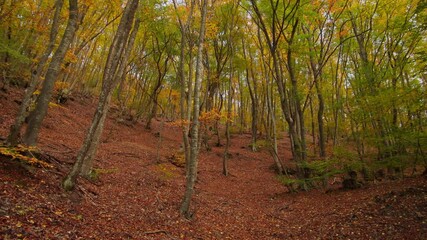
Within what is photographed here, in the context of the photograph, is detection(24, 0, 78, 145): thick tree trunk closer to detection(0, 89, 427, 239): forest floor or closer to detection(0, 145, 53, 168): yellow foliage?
detection(0, 145, 53, 168): yellow foliage

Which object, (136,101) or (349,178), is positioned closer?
(349,178)

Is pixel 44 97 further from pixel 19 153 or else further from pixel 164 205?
pixel 164 205

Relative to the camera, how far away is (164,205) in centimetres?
827

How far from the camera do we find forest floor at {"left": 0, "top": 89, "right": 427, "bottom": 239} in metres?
5.14

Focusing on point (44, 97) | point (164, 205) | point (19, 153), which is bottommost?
point (164, 205)

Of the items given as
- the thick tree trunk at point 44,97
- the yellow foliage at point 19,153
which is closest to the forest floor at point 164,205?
the yellow foliage at point 19,153

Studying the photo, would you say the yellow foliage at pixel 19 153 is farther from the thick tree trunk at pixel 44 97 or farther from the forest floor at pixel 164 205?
the thick tree trunk at pixel 44 97

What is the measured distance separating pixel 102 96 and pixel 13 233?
11.6 ft

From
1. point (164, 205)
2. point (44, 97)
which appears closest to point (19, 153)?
point (44, 97)

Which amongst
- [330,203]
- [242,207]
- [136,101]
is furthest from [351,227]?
[136,101]

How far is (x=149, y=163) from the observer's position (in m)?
13.7

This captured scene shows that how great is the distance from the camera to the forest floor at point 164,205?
5.14m

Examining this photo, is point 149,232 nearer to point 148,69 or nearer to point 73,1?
point 73,1

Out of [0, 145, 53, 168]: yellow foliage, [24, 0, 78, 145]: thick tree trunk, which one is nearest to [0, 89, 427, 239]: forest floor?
[0, 145, 53, 168]: yellow foliage
